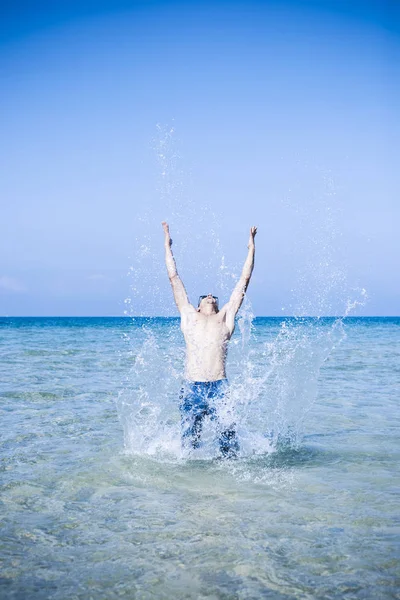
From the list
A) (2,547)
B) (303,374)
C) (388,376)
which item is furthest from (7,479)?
(388,376)

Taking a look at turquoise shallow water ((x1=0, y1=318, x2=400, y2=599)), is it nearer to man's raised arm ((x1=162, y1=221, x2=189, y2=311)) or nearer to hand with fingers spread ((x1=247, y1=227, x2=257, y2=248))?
man's raised arm ((x1=162, y1=221, x2=189, y2=311))

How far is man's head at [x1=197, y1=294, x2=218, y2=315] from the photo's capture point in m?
6.16

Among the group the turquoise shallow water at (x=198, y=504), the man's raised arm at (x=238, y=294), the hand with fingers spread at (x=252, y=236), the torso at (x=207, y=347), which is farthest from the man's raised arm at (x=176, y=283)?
the turquoise shallow water at (x=198, y=504)

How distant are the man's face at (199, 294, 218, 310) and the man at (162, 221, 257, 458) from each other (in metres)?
0.10

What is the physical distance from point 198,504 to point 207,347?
1.90 metres

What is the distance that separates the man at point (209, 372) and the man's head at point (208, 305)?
1.4 inches

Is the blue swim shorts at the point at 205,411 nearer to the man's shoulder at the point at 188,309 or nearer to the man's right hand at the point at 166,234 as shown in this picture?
the man's shoulder at the point at 188,309

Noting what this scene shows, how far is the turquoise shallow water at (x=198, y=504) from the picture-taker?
318cm

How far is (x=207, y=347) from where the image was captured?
233 inches

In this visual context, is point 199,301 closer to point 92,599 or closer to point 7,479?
point 7,479

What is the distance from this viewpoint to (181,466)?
5730 mm

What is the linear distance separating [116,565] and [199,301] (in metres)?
3.47

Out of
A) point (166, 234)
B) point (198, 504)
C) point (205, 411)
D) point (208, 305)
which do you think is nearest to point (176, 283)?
point (208, 305)

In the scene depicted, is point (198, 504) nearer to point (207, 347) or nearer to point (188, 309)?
point (207, 347)
